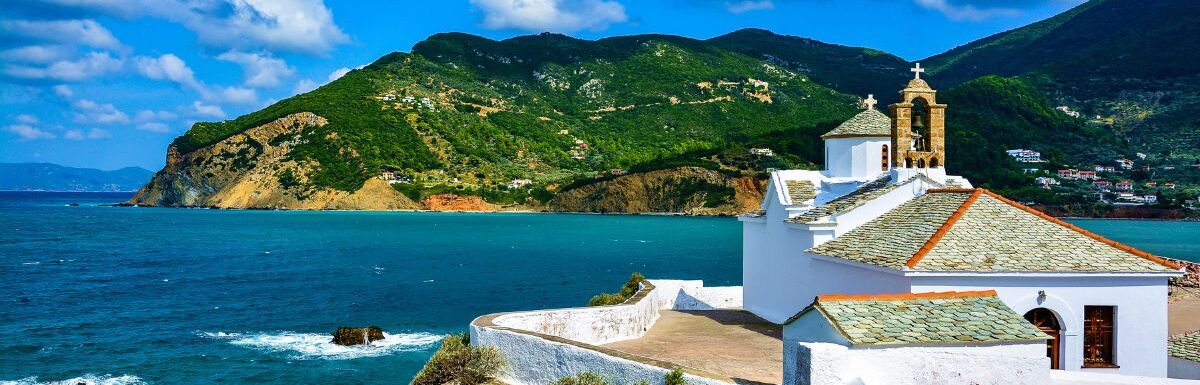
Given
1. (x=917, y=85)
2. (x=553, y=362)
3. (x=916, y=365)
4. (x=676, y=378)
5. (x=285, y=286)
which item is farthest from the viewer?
(x=285, y=286)

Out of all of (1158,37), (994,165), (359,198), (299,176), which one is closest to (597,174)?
(359,198)

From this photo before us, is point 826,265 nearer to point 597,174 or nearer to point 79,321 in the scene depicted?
point 79,321

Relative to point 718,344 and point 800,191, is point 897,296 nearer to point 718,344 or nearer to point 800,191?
point 718,344

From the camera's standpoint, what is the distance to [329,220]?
4528 inches

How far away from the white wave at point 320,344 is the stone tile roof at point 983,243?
49.8ft

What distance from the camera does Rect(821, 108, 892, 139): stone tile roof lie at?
20.2 metres

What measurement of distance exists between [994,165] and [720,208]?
35478mm

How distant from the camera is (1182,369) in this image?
1424cm

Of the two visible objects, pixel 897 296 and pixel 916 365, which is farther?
pixel 897 296

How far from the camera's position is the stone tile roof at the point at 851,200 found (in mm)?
17719

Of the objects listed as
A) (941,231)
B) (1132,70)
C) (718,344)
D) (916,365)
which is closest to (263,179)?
(1132,70)

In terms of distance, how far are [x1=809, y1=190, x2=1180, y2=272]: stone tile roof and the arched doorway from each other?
694mm

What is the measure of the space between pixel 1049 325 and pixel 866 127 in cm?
741

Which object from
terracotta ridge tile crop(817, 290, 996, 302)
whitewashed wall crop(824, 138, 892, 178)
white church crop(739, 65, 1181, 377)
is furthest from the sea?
terracotta ridge tile crop(817, 290, 996, 302)
